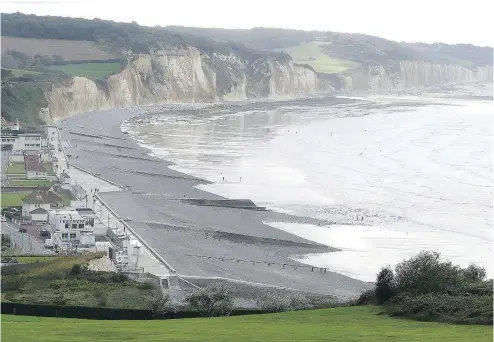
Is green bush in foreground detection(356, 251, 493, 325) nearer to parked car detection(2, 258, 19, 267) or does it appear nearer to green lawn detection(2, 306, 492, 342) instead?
green lawn detection(2, 306, 492, 342)

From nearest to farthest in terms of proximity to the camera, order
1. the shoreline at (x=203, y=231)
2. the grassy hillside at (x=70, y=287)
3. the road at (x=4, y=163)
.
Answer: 1. the grassy hillside at (x=70, y=287)
2. the shoreline at (x=203, y=231)
3. the road at (x=4, y=163)

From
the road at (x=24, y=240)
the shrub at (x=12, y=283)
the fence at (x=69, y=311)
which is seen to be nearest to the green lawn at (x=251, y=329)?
the fence at (x=69, y=311)

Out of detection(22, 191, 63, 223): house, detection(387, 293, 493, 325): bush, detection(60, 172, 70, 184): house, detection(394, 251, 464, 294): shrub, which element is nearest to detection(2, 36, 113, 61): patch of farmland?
detection(60, 172, 70, 184): house

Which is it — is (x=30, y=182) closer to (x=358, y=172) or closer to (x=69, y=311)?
(x=358, y=172)

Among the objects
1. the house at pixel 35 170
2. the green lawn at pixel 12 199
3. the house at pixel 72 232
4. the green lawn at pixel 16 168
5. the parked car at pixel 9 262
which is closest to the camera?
the parked car at pixel 9 262

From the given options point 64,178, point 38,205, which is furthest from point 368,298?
point 64,178

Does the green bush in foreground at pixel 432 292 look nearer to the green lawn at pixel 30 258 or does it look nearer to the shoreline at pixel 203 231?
the shoreline at pixel 203 231
